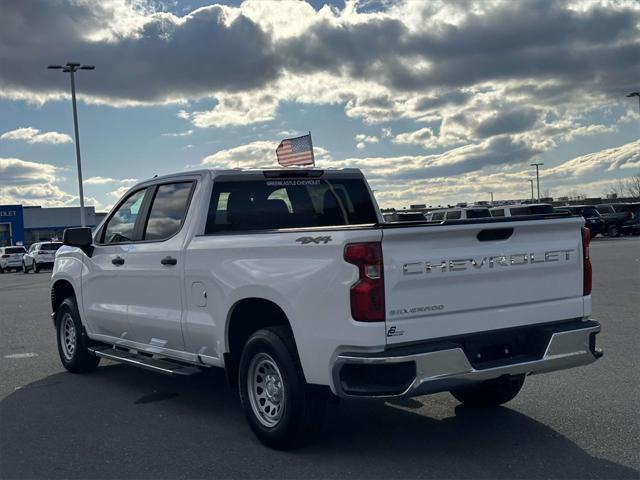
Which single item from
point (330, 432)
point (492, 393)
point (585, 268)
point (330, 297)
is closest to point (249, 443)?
point (330, 432)

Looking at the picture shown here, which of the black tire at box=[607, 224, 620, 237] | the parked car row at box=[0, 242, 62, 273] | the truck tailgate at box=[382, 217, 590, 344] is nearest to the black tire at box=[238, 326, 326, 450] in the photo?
the truck tailgate at box=[382, 217, 590, 344]

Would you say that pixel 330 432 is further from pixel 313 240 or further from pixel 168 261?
Answer: pixel 168 261

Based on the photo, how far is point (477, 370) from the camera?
4.46m

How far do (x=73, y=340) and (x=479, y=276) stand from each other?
16.3 feet

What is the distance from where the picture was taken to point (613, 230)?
1646 inches

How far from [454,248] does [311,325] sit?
1.02 m

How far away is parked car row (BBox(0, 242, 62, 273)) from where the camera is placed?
34969 millimetres

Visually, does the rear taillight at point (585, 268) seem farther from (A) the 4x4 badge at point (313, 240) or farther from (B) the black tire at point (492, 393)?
(A) the 4x4 badge at point (313, 240)

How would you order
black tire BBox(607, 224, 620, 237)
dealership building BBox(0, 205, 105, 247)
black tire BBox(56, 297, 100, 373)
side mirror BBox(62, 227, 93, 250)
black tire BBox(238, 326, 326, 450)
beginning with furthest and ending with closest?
dealership building BBox(0, 205, 105, 247), black tire BBox(607, 224, 620, 237), black tire BBox(56, 297, 100, 373), side mirror BBox(62, 227, 93, 250), black tire BBox(238, 326, 326, 450)

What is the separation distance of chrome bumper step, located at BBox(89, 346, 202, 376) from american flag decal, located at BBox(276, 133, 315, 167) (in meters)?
4.06

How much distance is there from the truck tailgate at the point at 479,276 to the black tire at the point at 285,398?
76 cm

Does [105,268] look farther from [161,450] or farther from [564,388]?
[564,388]

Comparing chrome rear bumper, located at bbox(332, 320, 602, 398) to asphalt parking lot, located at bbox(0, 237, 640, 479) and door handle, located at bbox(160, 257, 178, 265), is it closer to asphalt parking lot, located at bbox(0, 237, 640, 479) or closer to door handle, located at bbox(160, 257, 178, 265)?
asphalt parking lot, located at bbox(0, 237, 640, 479)

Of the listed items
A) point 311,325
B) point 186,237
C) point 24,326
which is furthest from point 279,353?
point 24,326
